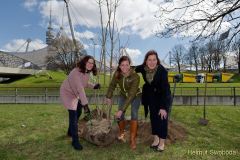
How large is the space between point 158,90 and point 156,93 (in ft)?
0.28

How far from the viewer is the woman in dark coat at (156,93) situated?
5.40m

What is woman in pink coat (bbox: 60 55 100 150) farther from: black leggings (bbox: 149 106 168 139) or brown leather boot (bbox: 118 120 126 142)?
black leggings (bbox: 149 106 168 139)

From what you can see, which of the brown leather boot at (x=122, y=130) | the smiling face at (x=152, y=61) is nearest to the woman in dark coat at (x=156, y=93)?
the smiling face at (x=152, y=61)

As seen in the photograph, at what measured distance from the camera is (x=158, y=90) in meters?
5.46

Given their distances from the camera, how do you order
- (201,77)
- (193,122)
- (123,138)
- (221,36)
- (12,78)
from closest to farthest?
(123,138)
(193,122)
(221,36)
(201,77)
(12,78)

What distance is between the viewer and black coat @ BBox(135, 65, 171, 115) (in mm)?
5391

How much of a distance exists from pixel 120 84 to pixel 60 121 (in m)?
2.99

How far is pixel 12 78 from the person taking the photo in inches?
2837

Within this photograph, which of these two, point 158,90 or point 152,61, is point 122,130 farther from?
point 152,61

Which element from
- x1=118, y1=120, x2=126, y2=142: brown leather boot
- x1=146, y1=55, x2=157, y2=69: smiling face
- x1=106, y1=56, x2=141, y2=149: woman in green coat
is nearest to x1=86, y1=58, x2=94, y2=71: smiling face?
x1=106, y1=56, x2=141, y2=149: woman in green coat

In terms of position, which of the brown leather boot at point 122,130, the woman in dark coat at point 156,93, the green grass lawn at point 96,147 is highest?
the woman in dark coat at point 156,93

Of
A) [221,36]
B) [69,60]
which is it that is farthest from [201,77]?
[221,36]

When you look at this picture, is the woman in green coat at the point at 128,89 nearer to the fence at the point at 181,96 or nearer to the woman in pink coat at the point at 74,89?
the woman in pink coat at the point at 74,89

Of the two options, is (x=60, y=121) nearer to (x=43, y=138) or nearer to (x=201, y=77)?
(x=43, y=138)
